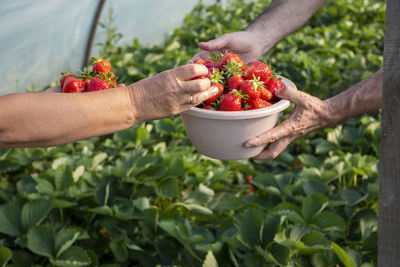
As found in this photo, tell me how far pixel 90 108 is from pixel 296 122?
93cm

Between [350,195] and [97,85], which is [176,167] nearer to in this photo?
[350,195]

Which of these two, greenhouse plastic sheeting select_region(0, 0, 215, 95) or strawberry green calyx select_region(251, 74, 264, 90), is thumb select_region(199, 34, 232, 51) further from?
greenhouse plastic sheeting select_region(0, 0, 215, 95)

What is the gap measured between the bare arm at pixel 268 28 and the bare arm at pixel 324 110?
48 cm

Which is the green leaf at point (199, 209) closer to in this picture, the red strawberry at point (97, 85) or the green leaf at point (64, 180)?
the green leaf at point (64, 180)

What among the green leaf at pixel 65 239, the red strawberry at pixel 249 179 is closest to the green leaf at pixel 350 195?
the red strawberry at pixel 249 179

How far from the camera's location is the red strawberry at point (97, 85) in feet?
5.61

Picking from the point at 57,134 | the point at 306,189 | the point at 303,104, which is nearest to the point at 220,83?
the point at 303,104

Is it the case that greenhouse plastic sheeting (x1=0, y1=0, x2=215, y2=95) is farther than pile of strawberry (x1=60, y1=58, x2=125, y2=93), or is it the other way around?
greenhouse plastic sheeting (x1=0, y1=0, x2=215, y2=95)

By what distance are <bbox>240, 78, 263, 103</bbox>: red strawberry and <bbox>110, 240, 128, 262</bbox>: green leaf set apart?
3.64 feet

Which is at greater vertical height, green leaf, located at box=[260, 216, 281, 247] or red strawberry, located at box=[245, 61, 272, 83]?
red strawberry, located at box=[245, 61, 272, 83]

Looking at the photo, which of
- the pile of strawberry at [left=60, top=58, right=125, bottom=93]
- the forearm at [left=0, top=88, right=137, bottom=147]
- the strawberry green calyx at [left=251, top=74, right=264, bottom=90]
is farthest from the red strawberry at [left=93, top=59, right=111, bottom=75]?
the strawberry green calyx at [left=251, top=74, right=264, bottom=90]

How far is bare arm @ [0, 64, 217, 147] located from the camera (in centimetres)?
144

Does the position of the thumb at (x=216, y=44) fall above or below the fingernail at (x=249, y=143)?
above

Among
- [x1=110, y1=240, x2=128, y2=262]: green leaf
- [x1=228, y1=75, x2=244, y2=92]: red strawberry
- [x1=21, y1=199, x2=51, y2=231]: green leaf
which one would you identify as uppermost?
[x1=228, y1=75, x2=244, y2=92]: red strawberry
